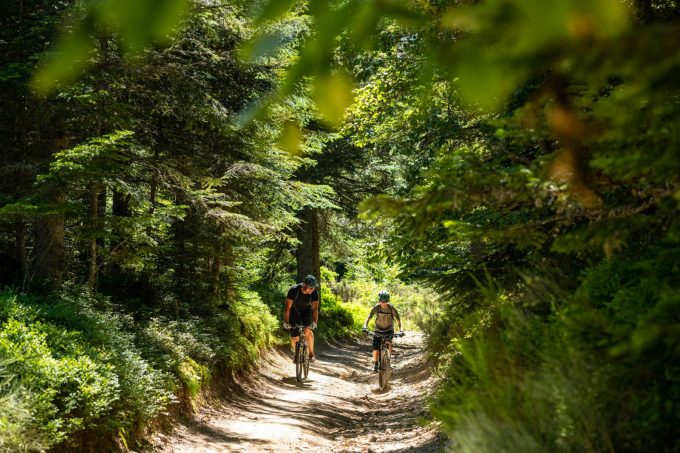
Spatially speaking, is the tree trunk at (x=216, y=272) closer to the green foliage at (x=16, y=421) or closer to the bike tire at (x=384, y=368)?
the bike tire at (x=384, y=368)

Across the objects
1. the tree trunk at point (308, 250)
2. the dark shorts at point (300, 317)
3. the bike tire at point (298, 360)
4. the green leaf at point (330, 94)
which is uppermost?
the tree trunk at point (308, 250)

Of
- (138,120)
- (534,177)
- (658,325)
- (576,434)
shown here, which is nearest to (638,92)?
(658,325)

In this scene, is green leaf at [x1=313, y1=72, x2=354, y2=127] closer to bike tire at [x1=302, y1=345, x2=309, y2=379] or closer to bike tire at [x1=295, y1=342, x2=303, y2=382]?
bike tire at [x1=295, y1=342, x2=303, y2=382]

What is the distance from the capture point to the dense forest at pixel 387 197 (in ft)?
5.61

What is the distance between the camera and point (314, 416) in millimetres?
10453

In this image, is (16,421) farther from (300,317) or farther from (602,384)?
(300,317)

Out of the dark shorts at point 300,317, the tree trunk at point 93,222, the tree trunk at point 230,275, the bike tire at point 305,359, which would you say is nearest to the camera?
the tree trunk at point 93,222

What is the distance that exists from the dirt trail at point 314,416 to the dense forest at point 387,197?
682mm

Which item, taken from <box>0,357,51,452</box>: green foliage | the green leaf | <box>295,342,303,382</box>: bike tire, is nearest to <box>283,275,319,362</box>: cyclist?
<box>295,342,303,382</box>: bike tire

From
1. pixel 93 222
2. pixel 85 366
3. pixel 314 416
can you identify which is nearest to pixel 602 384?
pixel 85 366

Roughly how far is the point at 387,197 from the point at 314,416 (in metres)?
7.95

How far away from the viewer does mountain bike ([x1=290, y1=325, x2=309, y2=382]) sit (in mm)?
13192

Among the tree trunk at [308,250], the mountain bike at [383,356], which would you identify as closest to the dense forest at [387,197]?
the mountain bike at [383,356]

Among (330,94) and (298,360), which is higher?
(330,94)
